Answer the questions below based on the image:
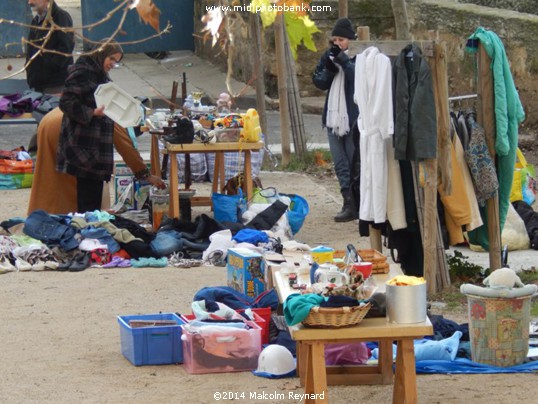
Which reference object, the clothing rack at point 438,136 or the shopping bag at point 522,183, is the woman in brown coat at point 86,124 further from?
the shopping bag at point 522,183

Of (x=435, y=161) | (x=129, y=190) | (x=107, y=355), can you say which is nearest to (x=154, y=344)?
(x=107, y=355)

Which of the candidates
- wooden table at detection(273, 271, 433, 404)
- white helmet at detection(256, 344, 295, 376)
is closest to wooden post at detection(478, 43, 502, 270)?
white helmet at detection(256, 344, 295, 376)

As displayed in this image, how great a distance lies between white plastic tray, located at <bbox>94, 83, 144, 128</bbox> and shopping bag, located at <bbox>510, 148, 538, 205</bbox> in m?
3.19

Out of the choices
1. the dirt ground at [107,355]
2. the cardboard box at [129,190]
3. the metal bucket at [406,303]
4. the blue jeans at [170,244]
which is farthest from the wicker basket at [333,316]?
the cardboard box at [129,190]

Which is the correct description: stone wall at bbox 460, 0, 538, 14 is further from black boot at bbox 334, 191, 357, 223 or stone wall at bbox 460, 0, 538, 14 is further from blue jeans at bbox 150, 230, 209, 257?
blue jeans at bbox 150, 230, 209, 257

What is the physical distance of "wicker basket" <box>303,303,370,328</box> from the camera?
5191 mm

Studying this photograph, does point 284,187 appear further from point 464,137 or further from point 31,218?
point 464,137

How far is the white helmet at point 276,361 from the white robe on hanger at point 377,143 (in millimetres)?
1648

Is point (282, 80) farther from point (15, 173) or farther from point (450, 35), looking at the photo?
point (450, 35)

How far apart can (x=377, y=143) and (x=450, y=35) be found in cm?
884

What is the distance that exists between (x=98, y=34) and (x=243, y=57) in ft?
8.42

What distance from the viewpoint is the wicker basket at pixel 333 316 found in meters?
5.19

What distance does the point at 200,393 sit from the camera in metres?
5.94

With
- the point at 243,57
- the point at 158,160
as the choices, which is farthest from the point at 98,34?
the point at 158,160
